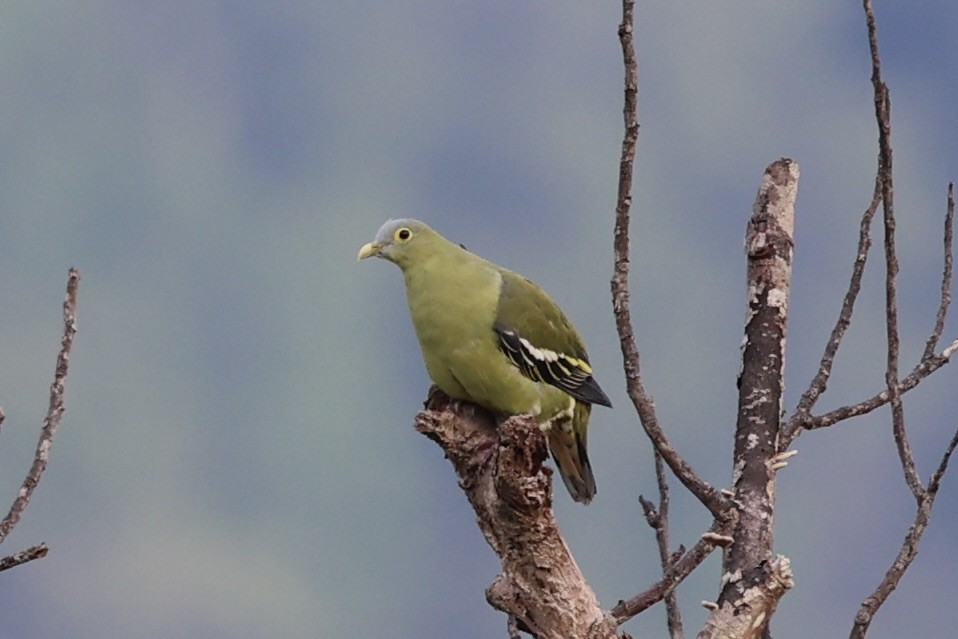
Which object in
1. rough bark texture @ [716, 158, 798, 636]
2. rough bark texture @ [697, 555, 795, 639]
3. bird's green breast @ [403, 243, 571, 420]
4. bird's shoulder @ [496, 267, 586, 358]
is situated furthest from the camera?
bird's shoulder @ [496, 267, 586, 358]

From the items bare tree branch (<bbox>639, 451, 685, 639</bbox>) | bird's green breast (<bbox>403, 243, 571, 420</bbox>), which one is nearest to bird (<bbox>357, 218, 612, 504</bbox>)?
bird's green breast (<bbox>403, 243, 571, 420</bbox>)

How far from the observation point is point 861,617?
15.3ft

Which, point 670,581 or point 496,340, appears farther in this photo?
point 496,340

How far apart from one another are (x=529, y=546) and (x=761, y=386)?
3.52 ft

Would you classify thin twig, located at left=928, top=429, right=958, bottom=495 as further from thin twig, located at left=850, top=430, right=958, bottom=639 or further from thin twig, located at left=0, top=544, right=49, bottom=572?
thin twig, located at left=0, top=544, right=49, bottom=572

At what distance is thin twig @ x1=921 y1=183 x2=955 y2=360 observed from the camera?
514 centimetres

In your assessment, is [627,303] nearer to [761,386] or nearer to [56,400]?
[761,386]

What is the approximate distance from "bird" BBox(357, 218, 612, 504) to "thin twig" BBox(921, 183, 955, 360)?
154 cm

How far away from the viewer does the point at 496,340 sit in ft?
20.1

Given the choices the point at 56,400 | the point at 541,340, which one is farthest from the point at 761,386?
the point at 56,400

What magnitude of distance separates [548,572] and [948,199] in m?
2.02

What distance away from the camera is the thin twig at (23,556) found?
4375 millimetres

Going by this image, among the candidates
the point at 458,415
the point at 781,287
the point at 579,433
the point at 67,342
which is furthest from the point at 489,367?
the point at 67,342

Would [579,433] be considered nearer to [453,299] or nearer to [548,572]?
[453,299]
